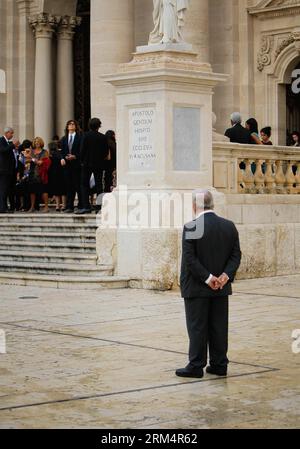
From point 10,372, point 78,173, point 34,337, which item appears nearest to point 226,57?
point 78,173

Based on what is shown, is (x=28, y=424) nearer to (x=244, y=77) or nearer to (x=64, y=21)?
(x=244, y=77)

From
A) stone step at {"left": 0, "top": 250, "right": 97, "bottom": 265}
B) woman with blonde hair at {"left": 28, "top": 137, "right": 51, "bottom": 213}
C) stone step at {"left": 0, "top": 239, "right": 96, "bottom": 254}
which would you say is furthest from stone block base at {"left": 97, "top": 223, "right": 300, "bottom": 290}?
woman with blonde hair at {"left": 28, "top": 137, "right": 51, "bottom": 213}

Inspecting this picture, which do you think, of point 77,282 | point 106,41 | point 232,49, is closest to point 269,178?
point 77,282

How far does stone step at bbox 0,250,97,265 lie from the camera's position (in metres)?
16.6

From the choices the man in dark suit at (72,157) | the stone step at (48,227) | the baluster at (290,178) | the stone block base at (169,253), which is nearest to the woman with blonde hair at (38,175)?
the man in dark suit at (72,157)

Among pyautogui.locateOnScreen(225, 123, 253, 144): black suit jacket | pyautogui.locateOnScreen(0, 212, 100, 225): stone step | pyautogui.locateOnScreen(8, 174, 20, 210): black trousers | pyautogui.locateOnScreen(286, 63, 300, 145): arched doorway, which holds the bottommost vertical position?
pyautogui.locateOnScreen(0, 212, 100, 225): stone step

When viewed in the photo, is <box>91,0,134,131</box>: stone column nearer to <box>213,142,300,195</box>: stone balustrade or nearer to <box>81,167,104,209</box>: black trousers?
<box>81,167,104,209</box>: black trousers

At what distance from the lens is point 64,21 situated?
2962cm

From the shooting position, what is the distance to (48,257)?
17.2 metres

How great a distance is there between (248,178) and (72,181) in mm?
3447

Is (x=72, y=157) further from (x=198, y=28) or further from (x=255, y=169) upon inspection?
(x=198, y=28)

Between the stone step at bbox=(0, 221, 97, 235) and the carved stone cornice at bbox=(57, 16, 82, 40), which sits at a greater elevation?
the carved stone cornice at bbox=(57, 16, 82, 40)

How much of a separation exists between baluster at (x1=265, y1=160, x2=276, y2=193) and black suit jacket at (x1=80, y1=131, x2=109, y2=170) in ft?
8.69
